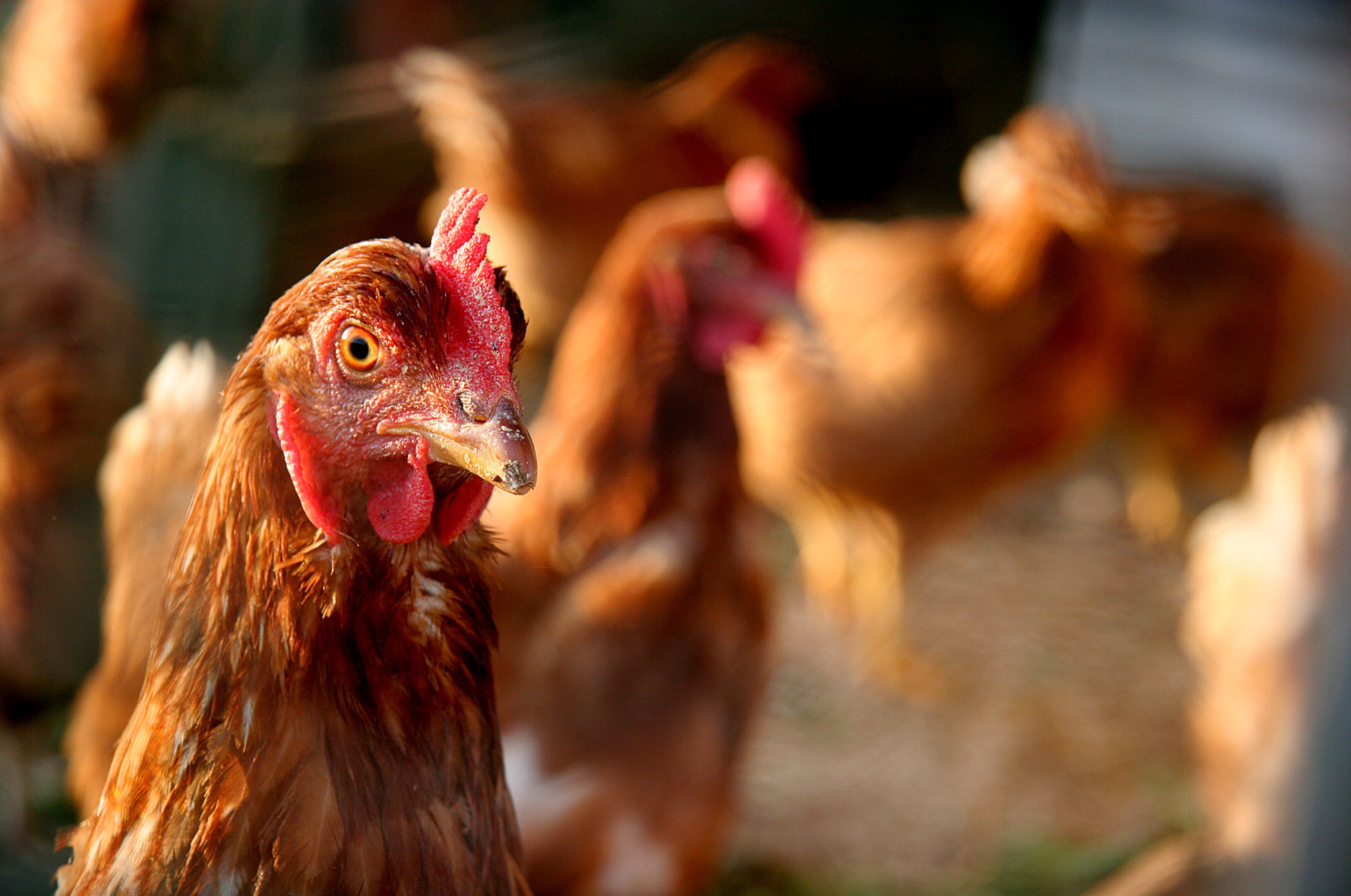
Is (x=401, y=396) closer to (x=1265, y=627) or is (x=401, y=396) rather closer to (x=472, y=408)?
(x=472, y=408)

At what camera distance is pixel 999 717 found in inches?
92.7

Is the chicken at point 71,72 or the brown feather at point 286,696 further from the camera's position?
the chicken at point 71,72

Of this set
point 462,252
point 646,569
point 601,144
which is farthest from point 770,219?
point 462,252

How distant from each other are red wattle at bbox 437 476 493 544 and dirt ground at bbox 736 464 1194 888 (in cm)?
154

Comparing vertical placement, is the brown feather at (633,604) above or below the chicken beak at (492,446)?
above

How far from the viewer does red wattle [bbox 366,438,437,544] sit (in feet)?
1.87

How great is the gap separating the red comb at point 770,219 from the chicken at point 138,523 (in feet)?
2.80

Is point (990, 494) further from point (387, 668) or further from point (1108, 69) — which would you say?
point (387, 668)

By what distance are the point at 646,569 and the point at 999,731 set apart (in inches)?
54.1

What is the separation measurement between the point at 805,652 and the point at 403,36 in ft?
5.48

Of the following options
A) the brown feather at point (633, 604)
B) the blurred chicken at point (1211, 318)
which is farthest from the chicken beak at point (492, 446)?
the blurred chicken at point (1211, 318)

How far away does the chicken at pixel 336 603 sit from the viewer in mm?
548

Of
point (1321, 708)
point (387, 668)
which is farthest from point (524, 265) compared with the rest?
point (1321, 708)

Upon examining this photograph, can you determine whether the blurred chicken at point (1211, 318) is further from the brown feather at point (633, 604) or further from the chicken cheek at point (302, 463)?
the chicken cheek at point (302, 463)
